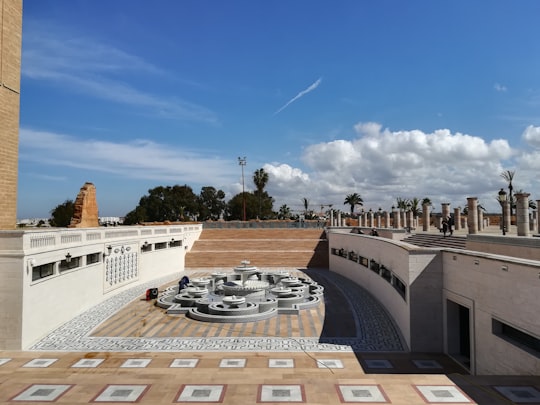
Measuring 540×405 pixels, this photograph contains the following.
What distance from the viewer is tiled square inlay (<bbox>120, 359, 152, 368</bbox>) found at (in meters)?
12.6

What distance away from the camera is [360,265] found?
88.9 feet

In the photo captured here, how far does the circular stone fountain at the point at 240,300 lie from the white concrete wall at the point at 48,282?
4193 millimetres

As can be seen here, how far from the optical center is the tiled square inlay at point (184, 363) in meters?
12.4

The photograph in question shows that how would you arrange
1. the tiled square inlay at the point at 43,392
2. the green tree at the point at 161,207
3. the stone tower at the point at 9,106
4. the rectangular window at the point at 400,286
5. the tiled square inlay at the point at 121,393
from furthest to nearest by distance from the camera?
the green tree at the point at 161,207 → the stone tower at the point at 9,106 → the rectangular window at the point at 400,286 → the tiled square inlay at the point at 43,392 → the tiled square inlay at the point at 121,393

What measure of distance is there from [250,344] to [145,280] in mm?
17326

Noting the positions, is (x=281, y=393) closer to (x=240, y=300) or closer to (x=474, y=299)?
(x=474, y=299)

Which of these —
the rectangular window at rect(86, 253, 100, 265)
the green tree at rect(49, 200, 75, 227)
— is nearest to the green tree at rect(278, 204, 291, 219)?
the green tree at rect(49, 200, 75, 227)

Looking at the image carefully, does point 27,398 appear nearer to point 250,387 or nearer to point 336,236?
point 250,387

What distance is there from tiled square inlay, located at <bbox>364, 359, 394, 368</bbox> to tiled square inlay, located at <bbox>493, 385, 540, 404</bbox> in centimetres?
420

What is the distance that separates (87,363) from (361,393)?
9649 millimetres

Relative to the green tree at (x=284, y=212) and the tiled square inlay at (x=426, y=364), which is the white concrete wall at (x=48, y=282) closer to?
the tiled square inlay at (x=426, y=364)

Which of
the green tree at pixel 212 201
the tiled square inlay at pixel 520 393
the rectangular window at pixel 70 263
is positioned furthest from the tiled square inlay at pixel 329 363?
the green tree at pixel 212 201

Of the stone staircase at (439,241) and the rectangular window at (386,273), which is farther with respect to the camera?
the stone staircase at (439,241)

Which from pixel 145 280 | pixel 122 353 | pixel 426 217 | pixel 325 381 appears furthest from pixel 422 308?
pixel 145 280
